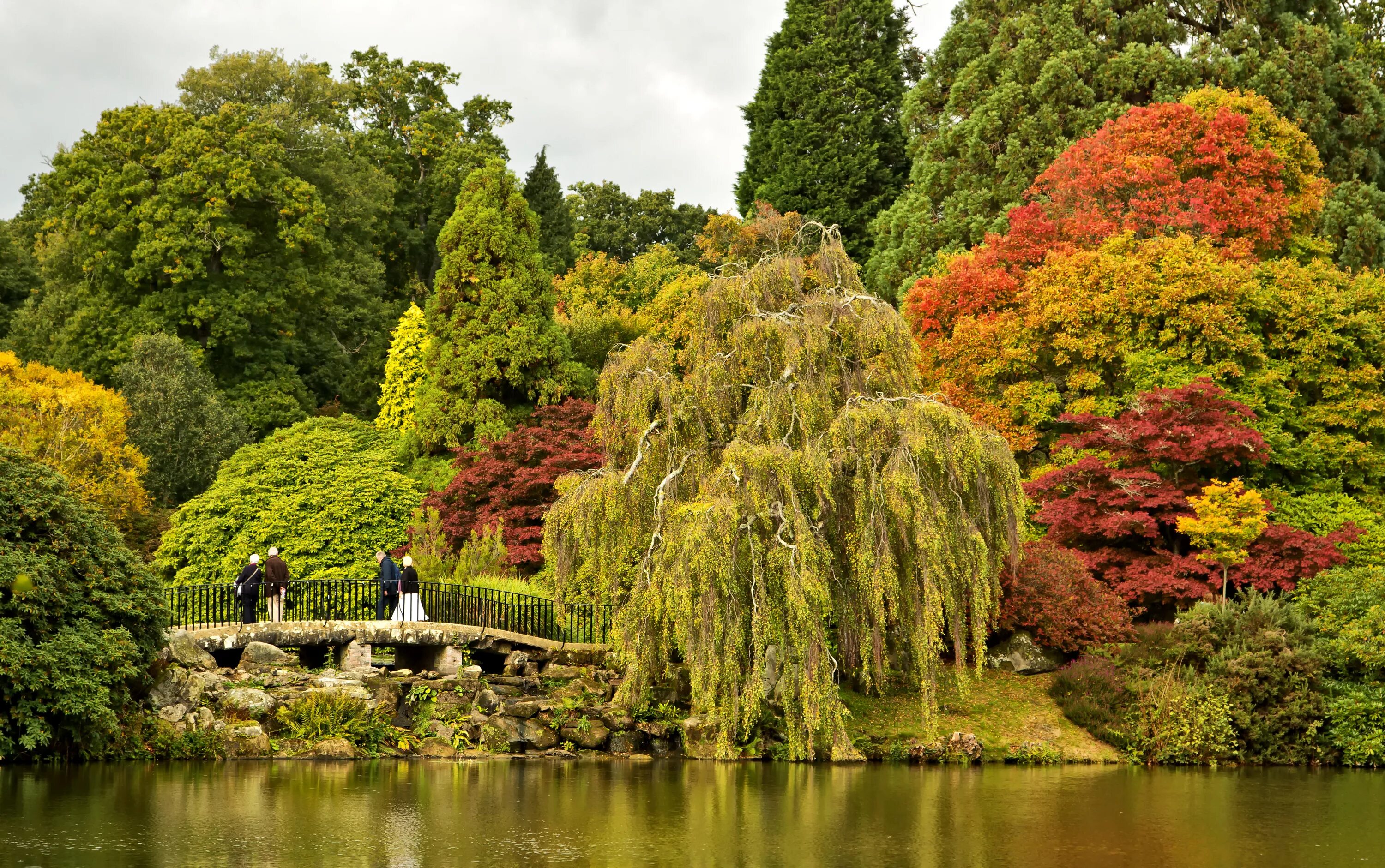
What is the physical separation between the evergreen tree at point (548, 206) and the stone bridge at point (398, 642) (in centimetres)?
2898

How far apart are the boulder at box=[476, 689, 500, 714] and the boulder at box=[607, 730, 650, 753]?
1.92 meters

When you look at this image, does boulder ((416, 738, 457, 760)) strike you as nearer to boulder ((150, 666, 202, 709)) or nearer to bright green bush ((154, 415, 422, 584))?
boulder ((150, 666, 202, 709))

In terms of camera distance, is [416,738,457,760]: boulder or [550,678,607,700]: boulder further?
[550,678,607,700]: boulder

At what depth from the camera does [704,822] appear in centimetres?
1487

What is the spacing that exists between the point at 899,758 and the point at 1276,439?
9.93 m

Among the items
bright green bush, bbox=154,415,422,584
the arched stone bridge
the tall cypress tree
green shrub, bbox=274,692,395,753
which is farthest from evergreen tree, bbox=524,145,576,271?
green shrub, bbox=274,692,395,753

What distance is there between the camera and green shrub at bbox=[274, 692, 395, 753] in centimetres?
2073

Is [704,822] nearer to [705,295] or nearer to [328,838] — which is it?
[328,838]

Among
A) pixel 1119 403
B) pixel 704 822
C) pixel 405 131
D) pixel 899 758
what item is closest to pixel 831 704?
pixel 899 758

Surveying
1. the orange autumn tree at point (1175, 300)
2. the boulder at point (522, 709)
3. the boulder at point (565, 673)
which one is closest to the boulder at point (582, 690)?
the boulder at point (565, 673)

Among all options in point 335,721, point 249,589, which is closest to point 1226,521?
point 335,721

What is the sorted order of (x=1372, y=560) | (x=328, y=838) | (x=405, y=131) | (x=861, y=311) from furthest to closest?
1. (x=405, y=131)
2. (x=1372, y=560)
3. (x=861, y=311)
4. (x=328, y=838)

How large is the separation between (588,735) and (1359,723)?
40.0 ft

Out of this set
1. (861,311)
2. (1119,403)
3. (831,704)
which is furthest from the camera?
(1119,403)
